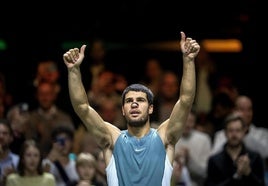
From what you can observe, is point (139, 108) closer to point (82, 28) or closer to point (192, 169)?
point (192, 169)

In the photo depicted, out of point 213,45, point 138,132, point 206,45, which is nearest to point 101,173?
point 138,132

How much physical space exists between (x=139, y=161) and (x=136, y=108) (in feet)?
1.77

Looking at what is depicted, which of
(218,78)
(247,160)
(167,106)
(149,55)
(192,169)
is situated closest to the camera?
(247,160)

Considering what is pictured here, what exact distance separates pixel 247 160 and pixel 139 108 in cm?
302

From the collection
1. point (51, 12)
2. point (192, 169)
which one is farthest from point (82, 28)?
point (192, 169)

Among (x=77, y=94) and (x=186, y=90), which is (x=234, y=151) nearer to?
(x=186, y=90)

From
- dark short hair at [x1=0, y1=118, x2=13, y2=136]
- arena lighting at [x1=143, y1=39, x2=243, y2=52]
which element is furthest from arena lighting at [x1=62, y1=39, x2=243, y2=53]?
dark short hair at [x1=0, y1=118, x2=13, y2=136]

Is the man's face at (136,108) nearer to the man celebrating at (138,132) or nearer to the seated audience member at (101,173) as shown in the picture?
the man celebrating at (138,132)

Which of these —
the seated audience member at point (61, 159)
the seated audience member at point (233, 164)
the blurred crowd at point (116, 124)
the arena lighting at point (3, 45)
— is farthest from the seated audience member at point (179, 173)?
the arena lighting at point (3, 45)

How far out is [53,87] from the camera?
58.6ft

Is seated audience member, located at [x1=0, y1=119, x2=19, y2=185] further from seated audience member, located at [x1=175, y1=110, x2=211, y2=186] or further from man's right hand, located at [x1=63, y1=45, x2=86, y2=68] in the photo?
man's right hand, located at [x1=63, y1=45, x2=86, y2=68]

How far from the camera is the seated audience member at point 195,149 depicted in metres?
17.0

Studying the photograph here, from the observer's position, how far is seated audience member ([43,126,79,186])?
1597 cm

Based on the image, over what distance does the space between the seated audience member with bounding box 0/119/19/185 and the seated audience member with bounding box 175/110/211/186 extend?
7.36 ft
